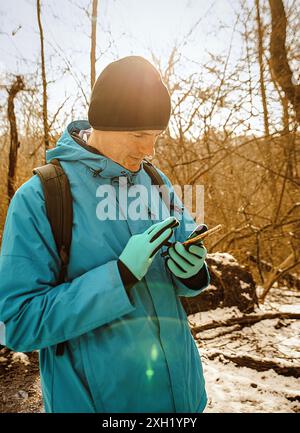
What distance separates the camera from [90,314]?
1.02 metres

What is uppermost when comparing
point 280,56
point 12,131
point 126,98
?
point 280,56

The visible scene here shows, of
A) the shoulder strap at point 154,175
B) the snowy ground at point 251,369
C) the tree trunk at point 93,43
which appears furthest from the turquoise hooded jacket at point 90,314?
the tree trunk at point 93,43

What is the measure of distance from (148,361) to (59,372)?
309mm

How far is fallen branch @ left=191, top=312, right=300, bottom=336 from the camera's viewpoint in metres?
3.56

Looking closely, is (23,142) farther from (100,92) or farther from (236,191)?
(100,92)

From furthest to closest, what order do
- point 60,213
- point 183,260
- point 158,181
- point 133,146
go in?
point 158,181
point 133,146
point 183,260
point 60,213

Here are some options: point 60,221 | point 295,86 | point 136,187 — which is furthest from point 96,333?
point 295,86

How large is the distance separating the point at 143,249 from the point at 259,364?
2374 mm

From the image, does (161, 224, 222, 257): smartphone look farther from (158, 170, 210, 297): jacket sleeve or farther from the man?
(158, 170, 210, 297): jacket sleeve

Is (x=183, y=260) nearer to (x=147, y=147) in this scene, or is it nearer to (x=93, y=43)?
(x=147, y=147)

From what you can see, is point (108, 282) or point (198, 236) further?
point (198, 236)

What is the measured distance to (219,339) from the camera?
11.2 feet

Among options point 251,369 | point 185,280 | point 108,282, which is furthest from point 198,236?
point 251,369

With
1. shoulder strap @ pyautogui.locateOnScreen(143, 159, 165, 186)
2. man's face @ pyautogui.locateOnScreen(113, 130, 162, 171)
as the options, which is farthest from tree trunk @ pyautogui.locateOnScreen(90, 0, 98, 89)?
man's face @ pyautogui.locateOnScreen(113, 130, 162, 171)
